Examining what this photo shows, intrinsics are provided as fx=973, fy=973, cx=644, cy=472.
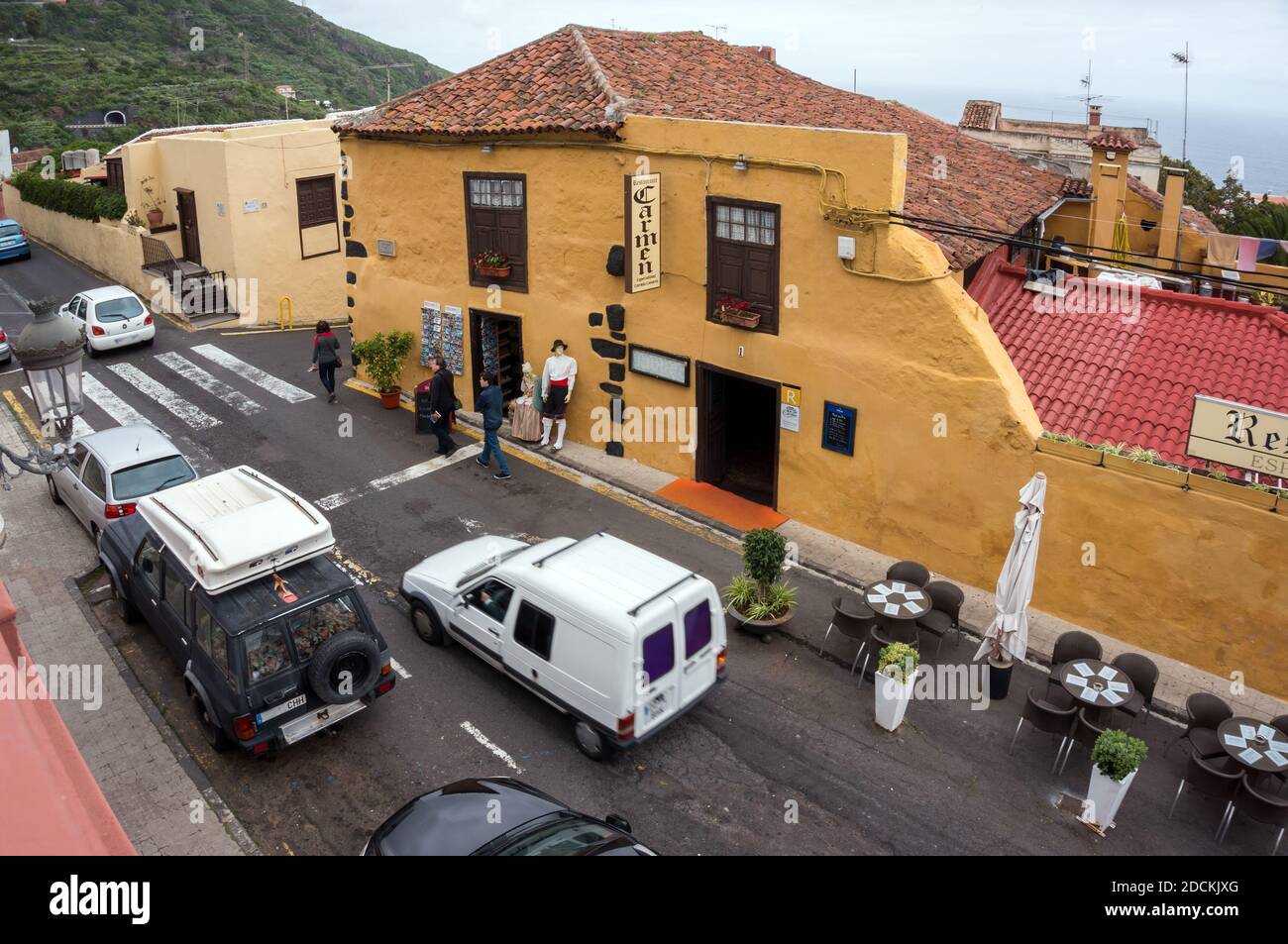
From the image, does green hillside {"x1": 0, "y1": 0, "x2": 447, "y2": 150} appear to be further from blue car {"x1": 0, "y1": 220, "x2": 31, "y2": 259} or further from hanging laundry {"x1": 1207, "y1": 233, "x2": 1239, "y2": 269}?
hanging laundry {"x1": 1207, "y1": 233, "x2": 1239, "y2": 269}

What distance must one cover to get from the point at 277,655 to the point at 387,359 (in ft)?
35.0

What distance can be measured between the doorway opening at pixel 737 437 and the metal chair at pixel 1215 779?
7287 mm

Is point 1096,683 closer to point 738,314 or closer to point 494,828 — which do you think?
point 494,828

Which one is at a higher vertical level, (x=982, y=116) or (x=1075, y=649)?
(x=982, y=116)

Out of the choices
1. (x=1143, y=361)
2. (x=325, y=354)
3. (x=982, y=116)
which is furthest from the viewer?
(x=982, y=116)

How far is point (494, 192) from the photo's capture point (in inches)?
683

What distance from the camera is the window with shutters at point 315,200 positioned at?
26.5 meters

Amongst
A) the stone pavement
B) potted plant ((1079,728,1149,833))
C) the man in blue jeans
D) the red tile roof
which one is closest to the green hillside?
the stone pavement

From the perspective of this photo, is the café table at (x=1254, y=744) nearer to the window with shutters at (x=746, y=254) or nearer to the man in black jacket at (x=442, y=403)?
the window with shutters at (x=746, y=254)

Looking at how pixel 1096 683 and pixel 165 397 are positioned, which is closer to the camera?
pixel 1096 683

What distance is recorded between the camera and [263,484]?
1135cm

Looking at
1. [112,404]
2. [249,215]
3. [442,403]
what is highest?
[249,215]

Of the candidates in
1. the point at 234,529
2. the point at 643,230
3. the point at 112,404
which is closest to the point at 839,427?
the point at 643,230

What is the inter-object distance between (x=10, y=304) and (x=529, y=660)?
2480 centimetres
